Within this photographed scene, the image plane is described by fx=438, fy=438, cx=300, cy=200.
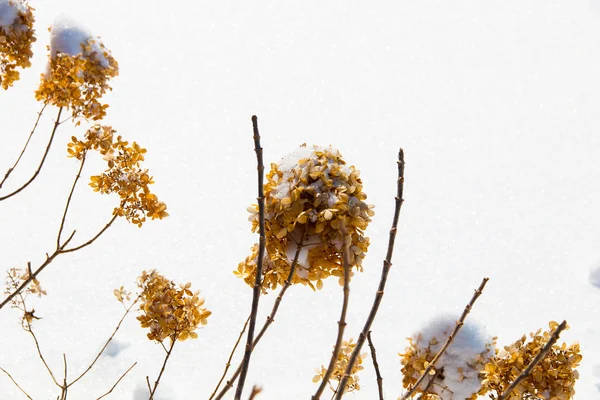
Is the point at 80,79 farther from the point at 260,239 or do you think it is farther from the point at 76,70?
the point at 260,239

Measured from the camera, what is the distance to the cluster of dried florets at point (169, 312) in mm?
1708

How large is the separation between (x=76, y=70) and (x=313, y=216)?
153cm

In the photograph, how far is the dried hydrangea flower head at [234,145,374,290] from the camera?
3.47 ft

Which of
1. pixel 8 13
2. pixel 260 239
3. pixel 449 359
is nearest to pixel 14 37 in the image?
Answer: pixel 8 13

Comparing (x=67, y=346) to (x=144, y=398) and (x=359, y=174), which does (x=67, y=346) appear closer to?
(x=144, y=398)

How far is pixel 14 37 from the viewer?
2039 millimetres

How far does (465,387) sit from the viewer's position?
183cm

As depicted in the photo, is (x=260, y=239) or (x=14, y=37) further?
(x=14, y=37)

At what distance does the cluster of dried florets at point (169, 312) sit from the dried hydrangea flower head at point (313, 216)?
2.25ft

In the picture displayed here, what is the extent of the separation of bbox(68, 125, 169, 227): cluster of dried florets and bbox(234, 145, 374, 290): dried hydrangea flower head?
1.02 m

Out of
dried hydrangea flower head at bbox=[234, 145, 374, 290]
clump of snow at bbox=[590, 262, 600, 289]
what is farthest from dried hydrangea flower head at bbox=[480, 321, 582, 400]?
clump of snow at bbox=[590, 262, 600, 289]

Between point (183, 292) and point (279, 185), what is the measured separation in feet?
2.91

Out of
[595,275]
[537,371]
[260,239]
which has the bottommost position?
[260,239]

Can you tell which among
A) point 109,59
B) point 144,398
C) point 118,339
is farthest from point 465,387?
point 118,339
